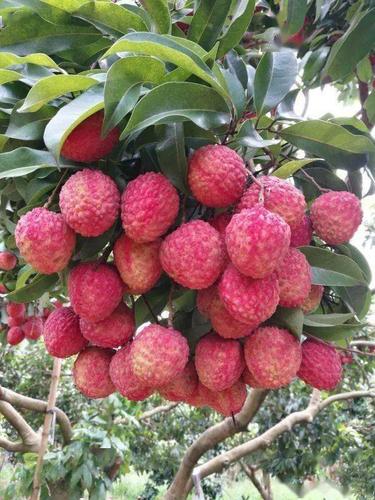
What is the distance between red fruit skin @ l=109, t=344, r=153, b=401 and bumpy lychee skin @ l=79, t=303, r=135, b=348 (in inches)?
0.6

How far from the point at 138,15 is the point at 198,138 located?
21 centimetres

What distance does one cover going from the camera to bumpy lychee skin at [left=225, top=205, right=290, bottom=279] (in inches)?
19.4

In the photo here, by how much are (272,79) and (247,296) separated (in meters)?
0.32

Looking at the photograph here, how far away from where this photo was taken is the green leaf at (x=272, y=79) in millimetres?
642

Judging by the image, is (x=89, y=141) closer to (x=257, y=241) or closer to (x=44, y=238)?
(x=44, y=238)

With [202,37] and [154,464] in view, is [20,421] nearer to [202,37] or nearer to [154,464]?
[202,37]

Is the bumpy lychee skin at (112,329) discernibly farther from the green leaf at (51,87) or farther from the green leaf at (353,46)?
the green leaf at (353,46)

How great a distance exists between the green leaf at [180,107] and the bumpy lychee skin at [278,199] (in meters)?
0.09

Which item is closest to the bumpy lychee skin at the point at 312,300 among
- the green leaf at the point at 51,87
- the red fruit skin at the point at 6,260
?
the green leaf at the point at 51,87

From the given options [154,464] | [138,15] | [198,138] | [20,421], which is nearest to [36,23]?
[138,15]

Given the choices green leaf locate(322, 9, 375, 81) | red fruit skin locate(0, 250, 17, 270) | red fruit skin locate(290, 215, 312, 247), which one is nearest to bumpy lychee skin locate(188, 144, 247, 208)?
red fruit skin locate(290, 215, 312, 247)

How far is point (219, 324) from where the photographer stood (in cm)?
59

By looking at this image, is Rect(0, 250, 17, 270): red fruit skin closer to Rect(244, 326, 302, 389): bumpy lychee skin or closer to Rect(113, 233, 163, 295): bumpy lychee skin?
Rect(113, 233, 163, 295): bumpy lychee skin

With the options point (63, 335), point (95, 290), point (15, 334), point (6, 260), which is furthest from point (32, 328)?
point (95, 290)
